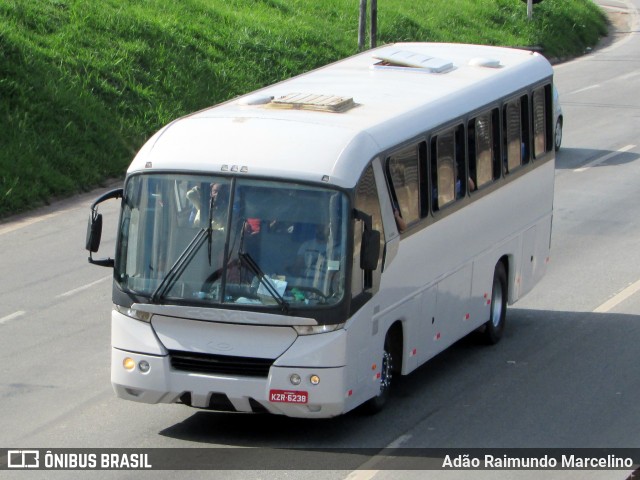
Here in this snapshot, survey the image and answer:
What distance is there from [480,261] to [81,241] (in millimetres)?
7297

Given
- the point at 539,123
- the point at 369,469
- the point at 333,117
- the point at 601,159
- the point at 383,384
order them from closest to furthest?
the point at 369,469 < the point at 333,117 < the point at 383,384 < the point at 539,123 < the point at 601,159

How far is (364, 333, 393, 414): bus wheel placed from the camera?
12.4 metres

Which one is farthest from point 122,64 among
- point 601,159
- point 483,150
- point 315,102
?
point 315,102

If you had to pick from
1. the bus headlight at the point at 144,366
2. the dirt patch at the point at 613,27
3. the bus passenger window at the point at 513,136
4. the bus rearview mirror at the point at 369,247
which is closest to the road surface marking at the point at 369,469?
the bus rearview mirror at the point at 369,247

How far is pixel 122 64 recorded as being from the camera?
27844mm

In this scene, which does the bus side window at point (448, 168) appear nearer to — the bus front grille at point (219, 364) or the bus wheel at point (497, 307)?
the bus wheel at point (497, 307)

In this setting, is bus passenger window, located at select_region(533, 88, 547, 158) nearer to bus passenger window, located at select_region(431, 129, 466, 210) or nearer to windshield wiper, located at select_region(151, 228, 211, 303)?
bus passenger window, located at select_region(431, 129, 466, 210)

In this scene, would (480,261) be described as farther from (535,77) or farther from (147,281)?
(147,281)

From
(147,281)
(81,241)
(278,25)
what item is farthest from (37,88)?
(147,281)

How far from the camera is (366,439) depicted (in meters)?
11.9

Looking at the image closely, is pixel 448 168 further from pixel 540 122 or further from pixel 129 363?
pixel 129 363

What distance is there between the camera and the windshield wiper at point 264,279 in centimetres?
1111

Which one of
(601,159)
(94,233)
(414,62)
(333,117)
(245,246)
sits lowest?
(601,159)

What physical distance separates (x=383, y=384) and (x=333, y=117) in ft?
7.82
